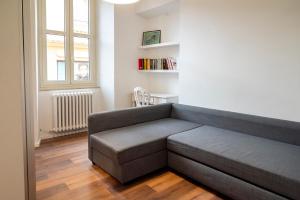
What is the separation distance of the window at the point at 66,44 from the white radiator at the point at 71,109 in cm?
27

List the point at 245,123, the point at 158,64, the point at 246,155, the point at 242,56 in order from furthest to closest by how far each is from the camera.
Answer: the point at 158,64, the point at 242,56, the point at 245,123, the point at 246,155

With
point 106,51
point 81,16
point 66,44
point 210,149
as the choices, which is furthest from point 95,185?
point 81,16

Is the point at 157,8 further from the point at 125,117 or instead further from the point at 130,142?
the point at 130,142

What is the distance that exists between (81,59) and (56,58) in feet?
1.56

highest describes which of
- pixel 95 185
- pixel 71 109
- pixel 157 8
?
pixel 157 8

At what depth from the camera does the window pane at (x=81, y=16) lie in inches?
157

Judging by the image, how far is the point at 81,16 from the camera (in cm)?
409

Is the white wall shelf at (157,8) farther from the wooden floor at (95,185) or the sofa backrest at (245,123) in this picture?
the wooden floor at (95,185)

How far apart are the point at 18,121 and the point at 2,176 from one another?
28 cm

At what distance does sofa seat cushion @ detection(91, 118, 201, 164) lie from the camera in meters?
2.17

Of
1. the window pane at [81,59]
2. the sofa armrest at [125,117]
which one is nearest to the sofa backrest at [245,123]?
the sofa armrest at [125,117]

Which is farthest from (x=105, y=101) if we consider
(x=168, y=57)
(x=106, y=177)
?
(x=106, y=177)

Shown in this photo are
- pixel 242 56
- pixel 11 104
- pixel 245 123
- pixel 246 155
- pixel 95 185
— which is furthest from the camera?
pixel 242 56

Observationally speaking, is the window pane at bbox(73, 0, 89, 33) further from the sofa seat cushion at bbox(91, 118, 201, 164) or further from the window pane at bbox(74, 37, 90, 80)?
the sofa seat cushion at bbox(91, 118, 201, 164)
